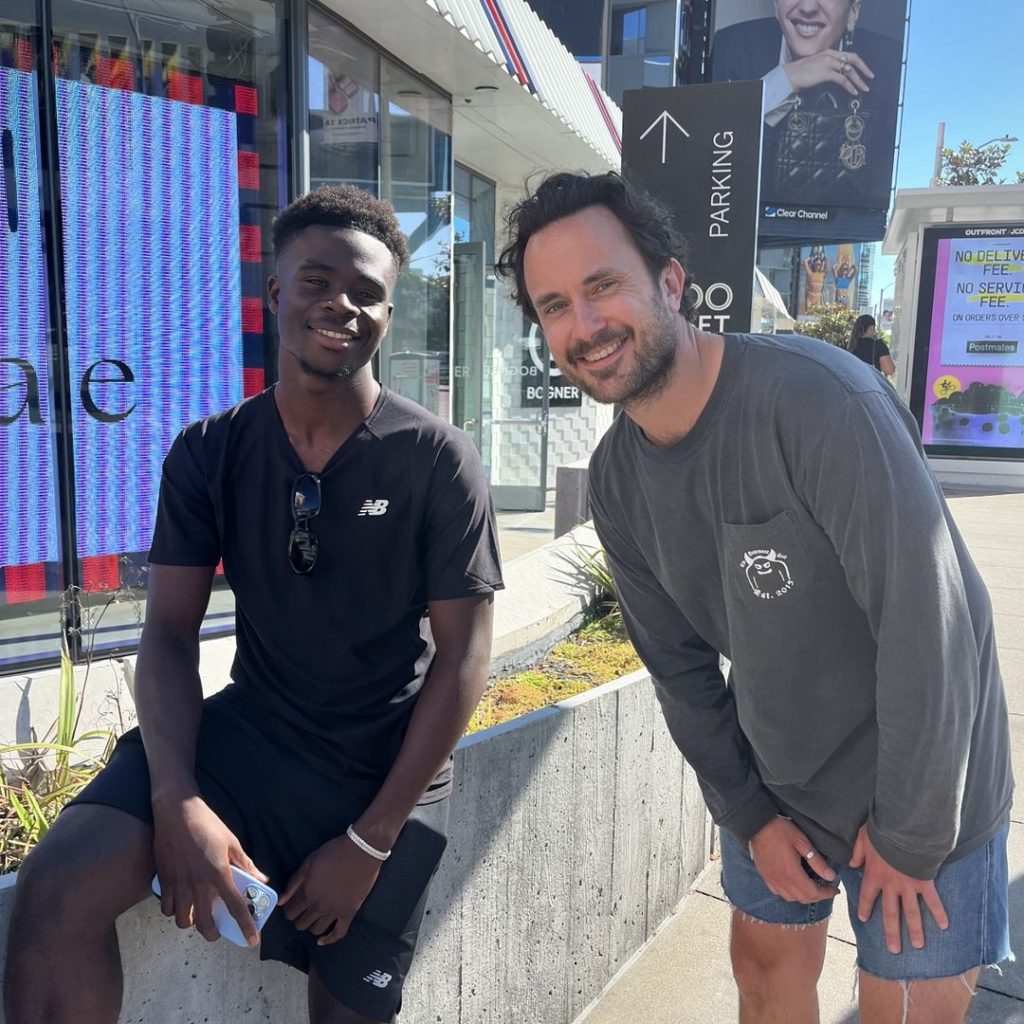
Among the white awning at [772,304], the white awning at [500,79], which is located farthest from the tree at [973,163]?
the white awning at [500,79]

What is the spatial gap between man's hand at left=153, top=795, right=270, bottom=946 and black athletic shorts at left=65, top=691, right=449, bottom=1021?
0.12m

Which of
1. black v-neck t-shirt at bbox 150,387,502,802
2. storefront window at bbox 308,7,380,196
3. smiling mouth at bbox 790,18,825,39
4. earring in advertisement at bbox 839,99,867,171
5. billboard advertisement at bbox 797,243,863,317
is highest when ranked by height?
smiling mouth at bbox 790,18,825,39

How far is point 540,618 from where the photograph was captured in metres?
4.76

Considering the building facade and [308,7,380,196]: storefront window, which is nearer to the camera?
the building facade

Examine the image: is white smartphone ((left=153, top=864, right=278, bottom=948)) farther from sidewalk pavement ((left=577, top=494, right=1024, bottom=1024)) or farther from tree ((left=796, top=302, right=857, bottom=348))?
tree ((left=796, top=302, right=857, bottom=348))

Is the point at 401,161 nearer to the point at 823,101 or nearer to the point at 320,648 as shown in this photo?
the point at 320,648

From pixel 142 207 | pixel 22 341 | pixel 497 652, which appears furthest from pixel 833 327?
pixel 22 341

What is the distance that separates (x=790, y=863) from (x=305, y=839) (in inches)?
38.2

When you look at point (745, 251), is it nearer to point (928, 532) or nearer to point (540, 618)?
point (540, 618)

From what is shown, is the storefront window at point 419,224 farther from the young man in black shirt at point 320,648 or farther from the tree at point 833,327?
the tree at point 833,327

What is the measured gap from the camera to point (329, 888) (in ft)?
5.83

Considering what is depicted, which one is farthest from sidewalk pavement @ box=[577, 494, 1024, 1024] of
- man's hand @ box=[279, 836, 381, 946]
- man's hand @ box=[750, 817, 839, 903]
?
man's hand @ box=[279, 836, 381, 946]

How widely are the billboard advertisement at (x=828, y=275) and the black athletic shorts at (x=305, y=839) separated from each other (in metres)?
62.2

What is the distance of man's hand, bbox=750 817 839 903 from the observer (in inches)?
75.7
